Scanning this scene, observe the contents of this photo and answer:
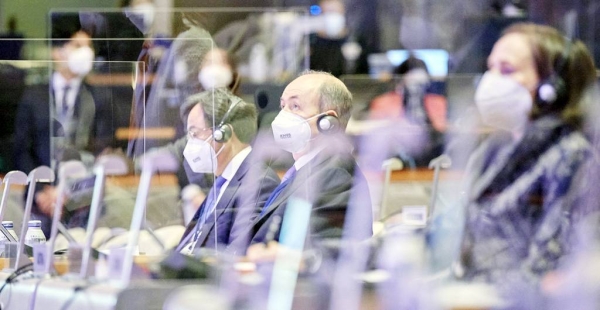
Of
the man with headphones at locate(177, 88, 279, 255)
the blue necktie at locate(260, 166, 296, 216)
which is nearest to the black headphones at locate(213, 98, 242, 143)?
the man with headphones at locate(177, 88, 279, 255)

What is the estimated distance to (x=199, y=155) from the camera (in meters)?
3.23

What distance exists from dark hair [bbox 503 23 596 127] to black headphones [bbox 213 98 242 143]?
3.96 ft

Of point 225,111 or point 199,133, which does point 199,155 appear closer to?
point 199,133

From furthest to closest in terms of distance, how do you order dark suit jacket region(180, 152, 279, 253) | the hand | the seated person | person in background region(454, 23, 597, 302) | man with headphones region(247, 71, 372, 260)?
dark suit jacket region(180, 152, 279, 253) < the seated person < man with headphones region(247, 71, 372, 260) < the hand < person in background region(454, 23, 597, 302)

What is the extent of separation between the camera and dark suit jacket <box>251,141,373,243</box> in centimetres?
271

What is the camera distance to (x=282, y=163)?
3398mm

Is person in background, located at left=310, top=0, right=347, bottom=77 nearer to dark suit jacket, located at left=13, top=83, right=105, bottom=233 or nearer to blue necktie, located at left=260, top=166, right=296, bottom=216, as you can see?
blue necktie, located at left=260, top=166, right=296, bottom=216

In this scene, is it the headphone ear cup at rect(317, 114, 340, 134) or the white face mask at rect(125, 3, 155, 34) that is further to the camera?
the white face mask at rect(125, 3, 155, 34)

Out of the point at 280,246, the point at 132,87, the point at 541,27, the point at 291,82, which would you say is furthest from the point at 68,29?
the point at 541,27

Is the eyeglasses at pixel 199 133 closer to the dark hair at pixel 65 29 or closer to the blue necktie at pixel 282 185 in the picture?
the blue necktie at pixel 282 185

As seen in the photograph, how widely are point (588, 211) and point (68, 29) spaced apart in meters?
1.94

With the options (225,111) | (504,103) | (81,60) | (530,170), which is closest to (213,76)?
(225,111)

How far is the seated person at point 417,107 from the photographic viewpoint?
3.06m

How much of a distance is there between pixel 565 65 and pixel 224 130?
132 centimetres
